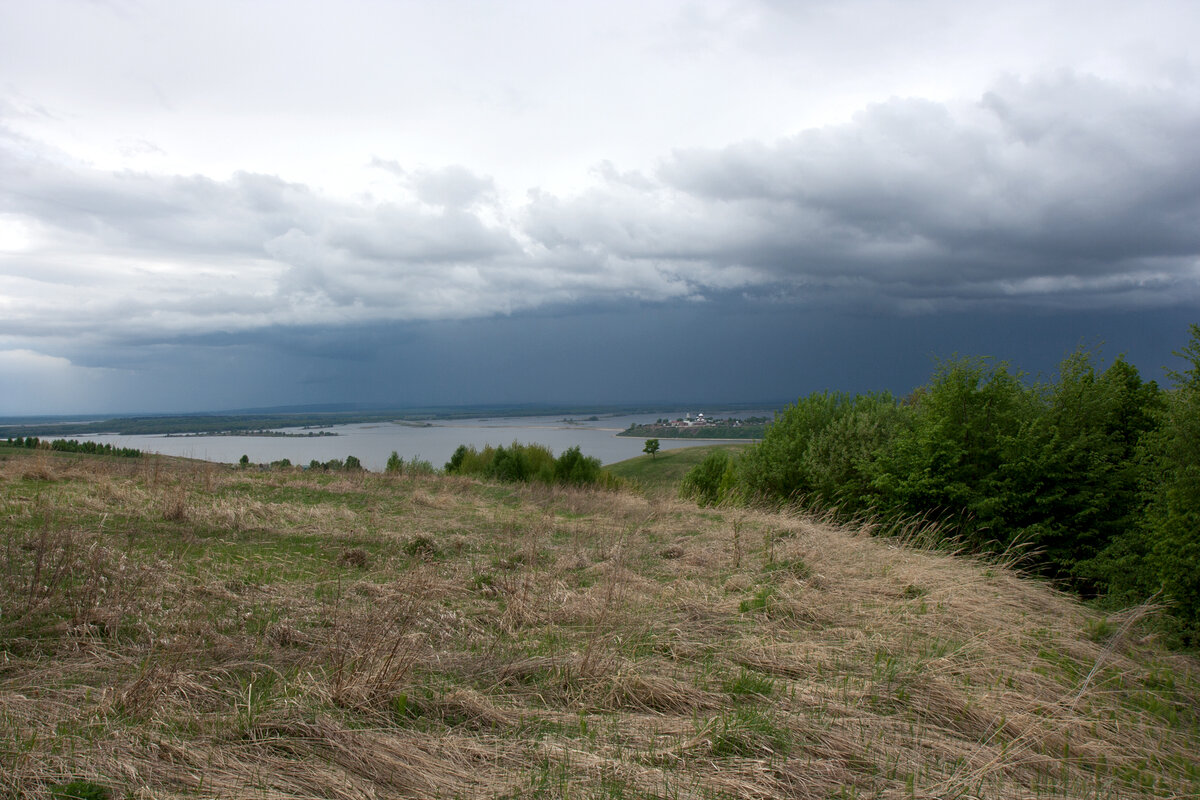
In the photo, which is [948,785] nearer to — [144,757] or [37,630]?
[144,757]

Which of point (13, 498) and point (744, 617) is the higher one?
point (13, 498)

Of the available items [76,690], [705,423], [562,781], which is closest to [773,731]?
[562,781]

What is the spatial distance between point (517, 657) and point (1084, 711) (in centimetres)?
408

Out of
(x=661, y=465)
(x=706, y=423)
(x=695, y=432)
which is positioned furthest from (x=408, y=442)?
(x=706, y=423)

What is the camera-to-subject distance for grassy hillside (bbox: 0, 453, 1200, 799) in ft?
10.9

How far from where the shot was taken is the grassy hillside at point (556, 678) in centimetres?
331

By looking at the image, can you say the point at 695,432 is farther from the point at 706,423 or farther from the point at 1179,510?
the point at 1179,510

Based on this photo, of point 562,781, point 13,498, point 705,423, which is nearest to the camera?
point 562,781

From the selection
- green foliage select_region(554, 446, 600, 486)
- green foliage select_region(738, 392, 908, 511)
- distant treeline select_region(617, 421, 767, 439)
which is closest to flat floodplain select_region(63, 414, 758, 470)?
distant treeline select_region(617, 421, 767, 439)

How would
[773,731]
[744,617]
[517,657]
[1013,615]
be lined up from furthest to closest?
[1013,615] < [744,617] < [517,657] < [773,731]

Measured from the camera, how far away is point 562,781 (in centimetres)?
322

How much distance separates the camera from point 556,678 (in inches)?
180

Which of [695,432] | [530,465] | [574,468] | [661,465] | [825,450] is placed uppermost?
[825,450]

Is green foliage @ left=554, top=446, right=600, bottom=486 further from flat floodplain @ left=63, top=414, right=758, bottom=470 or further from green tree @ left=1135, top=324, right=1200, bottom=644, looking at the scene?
green tree @ left=1135, top=324, right=1200, bottom=644
